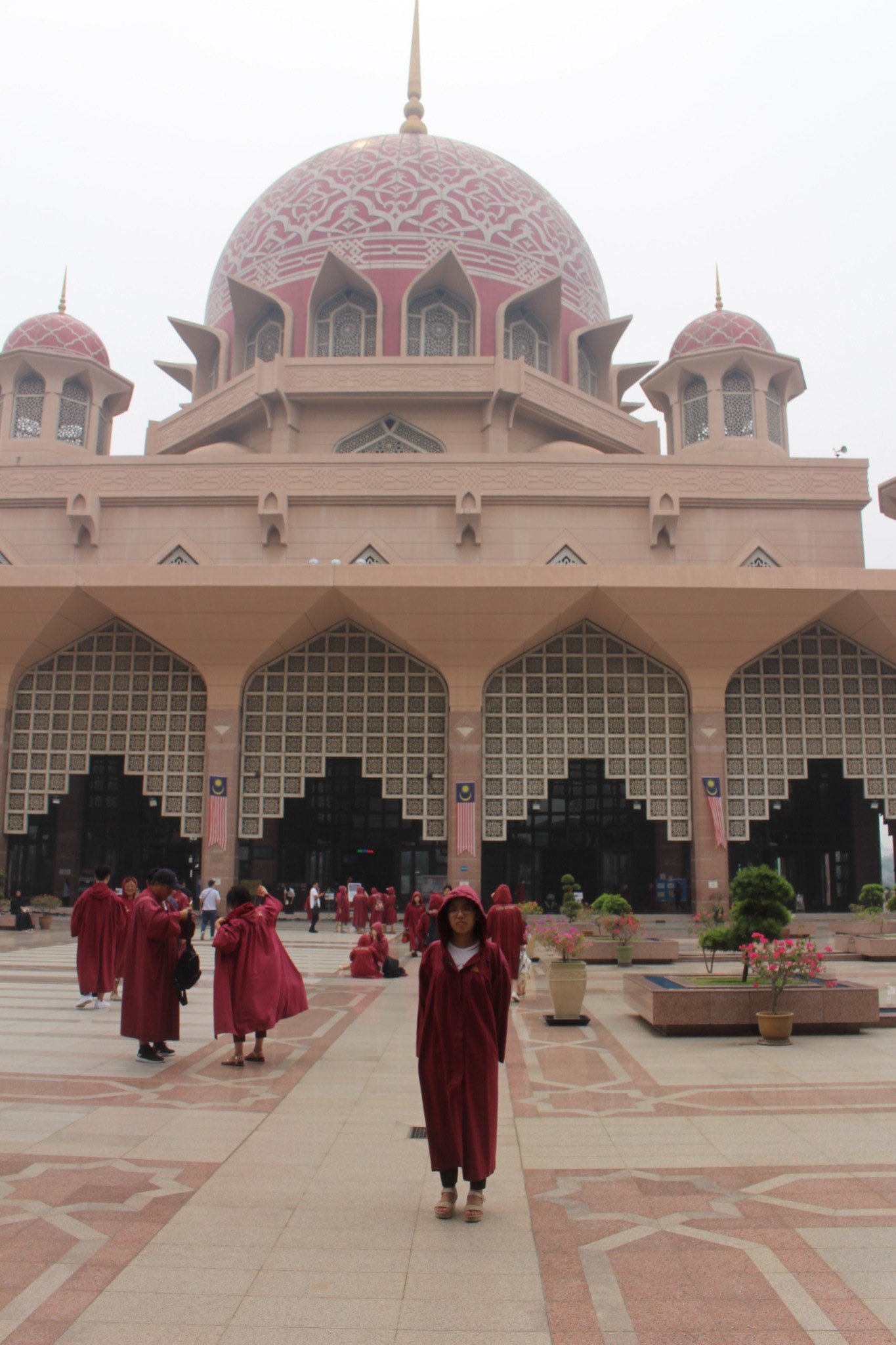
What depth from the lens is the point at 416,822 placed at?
29.3 metres

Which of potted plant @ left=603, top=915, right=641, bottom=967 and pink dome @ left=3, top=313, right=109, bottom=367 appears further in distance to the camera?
pink dome @ left=3, top=313, right=109, bottom=367

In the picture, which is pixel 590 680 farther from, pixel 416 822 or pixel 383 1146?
pixel 383 1146

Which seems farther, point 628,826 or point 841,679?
point 628,826

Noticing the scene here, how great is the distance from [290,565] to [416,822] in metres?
9.34

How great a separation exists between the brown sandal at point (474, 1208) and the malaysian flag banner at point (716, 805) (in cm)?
1992

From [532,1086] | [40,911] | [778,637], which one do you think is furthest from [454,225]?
Answer: [532,1086]

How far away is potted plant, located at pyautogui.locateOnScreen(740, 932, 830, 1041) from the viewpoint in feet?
29.0

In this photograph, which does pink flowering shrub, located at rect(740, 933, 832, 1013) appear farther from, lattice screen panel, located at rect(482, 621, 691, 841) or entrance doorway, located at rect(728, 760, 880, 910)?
entrance doorway, located at rect(728, 760, 880, 910)

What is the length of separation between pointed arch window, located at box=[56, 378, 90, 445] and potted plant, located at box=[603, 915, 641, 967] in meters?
20.8

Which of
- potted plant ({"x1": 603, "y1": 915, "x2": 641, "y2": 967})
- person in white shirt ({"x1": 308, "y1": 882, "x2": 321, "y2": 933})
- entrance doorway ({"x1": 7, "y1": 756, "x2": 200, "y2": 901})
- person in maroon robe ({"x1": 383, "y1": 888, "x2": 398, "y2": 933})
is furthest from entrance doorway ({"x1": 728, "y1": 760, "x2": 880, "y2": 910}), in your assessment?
entrance doorway ({"x1": 7, "y1": 756, "x2": 200, "y2": 901})

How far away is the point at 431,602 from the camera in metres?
23.2

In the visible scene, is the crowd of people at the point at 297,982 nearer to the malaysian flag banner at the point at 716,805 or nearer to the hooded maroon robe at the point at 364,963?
the hooded maroon robe at the point at 364,963

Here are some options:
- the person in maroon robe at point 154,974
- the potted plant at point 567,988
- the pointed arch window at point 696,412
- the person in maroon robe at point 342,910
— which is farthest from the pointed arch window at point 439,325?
the person in maroon robe at point 154,974

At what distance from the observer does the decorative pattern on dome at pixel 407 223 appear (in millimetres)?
32125
